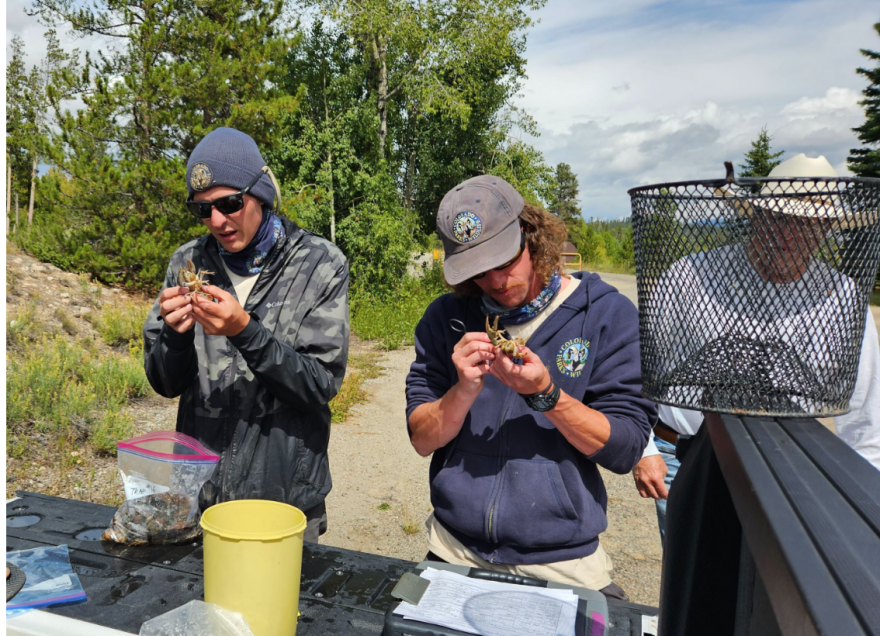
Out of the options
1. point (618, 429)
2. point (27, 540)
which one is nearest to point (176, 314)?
point (27, 540)

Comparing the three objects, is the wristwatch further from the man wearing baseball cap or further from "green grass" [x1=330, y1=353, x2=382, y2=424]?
"green grass" [x1=330, y1=353, x2=382, y2=424]

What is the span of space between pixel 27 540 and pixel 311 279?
1.13 metres

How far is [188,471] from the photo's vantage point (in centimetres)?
182

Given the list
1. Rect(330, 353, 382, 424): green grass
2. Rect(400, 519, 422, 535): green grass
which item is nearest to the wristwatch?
Rect(400, 519, 422, 535): green grass

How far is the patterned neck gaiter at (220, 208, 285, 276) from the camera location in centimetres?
228

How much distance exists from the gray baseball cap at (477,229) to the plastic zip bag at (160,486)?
34.0 inches

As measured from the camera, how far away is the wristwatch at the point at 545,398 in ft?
5.46

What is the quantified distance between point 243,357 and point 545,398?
37.5 inches

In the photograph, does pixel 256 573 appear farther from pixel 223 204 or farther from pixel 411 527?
pixel 411 527

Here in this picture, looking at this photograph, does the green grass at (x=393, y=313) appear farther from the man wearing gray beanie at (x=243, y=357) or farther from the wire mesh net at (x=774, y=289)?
the wire mesh net at (x=774, y=289)

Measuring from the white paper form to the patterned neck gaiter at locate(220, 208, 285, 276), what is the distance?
1.22 metres

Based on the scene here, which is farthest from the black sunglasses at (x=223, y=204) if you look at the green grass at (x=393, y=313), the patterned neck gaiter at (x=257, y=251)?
the green grass at (x=393, y=313)

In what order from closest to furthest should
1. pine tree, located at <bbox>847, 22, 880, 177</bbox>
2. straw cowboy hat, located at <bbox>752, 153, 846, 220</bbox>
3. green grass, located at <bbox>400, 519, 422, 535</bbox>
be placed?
straw cowboy hat, located at <bbox>752, 153, 846, 220</bbox>
green grass, located at <bbox>400, 519, 422, 535</bbox>
pine tree, located at <bbox>847, 22, 880, 177</bbox>

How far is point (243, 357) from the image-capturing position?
204 centimetres
